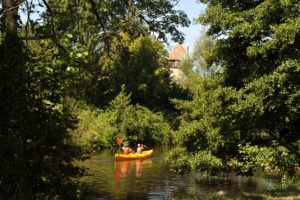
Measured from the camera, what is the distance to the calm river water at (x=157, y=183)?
1393 centimetres

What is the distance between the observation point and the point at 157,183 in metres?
16.3

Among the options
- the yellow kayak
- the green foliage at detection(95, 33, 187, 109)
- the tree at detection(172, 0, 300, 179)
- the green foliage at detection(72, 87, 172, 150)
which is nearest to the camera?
the tree at detection(172, 0, 300, 179)

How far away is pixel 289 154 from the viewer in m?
10.9

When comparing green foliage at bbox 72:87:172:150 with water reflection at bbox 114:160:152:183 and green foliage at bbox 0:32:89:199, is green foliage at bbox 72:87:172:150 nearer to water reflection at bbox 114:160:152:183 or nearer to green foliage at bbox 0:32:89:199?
water reflection at bbox 114:160:152:183

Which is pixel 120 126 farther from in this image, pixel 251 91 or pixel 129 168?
pixel 251 91

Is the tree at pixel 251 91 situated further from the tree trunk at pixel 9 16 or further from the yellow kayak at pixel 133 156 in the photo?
the yellow kayak at pixel 133 156

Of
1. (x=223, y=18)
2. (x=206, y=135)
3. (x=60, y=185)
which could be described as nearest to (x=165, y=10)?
(x=223, y=18)

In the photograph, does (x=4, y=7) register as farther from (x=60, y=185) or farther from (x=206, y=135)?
(x=206, y=135)

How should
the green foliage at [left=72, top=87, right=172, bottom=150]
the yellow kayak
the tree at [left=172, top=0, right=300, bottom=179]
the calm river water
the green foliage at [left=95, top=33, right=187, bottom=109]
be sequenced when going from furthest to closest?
the green foliage at [left=95, top=33, right=187, bottom=109], the green foliage at [left=72, top=87, right=172, bottom=150], the yellow kayak, the calm river water, the tree at [left=172, top=0, right=300, bottom=179]

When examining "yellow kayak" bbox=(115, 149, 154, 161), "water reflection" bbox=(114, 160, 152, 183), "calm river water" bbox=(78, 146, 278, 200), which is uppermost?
"yellow kayak" bbox=(115, 149, 154, 161)

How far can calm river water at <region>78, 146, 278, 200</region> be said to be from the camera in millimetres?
13931

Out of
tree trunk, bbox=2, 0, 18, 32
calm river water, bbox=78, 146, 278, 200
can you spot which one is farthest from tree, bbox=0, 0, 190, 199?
calm river water, bbox=78, 146, 278, 200

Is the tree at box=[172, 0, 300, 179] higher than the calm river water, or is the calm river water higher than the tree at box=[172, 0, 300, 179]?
the tree at box=[172, 0, 300, 179]

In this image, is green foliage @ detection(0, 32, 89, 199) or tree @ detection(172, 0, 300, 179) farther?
tree @ detection(172, 0, 300, 179)
